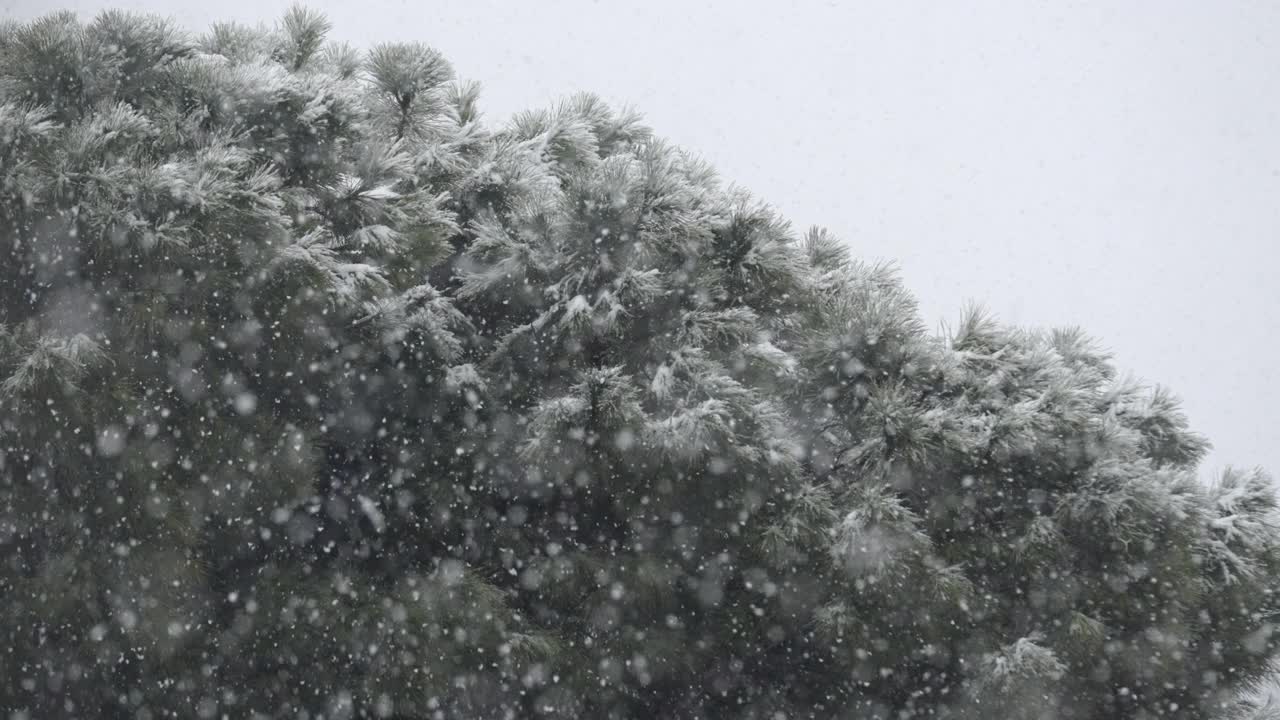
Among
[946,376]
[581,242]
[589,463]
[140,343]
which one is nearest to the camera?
[140,343]

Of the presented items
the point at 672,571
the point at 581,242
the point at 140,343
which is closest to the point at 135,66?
the point at 140,343

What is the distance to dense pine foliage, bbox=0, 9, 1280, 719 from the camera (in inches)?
153

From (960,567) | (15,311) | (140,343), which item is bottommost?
(15,311)

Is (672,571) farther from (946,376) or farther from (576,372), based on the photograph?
(946,376)

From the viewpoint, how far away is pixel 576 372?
4668 mm

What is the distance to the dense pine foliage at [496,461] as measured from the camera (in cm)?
388

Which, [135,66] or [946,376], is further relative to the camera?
[946,376]

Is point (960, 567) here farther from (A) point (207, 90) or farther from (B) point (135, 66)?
(B) point (135, 66)

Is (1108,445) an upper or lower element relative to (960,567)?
upper

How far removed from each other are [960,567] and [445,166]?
375cm

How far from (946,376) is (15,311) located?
191 inches

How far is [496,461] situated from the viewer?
4520 millimetres

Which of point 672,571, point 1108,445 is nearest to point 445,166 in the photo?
point 672,571

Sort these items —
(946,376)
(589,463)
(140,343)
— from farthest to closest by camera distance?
(946,376)
(589,463)
(140,343)
